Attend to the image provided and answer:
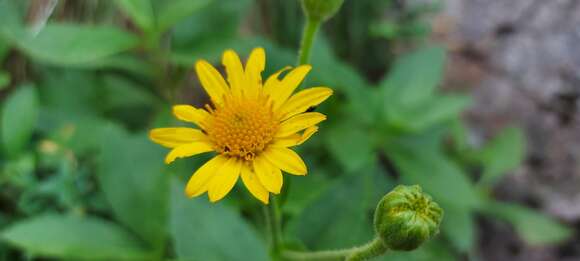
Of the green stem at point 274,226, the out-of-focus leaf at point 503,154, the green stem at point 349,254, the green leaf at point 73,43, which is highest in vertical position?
the green leaf at point 73,43

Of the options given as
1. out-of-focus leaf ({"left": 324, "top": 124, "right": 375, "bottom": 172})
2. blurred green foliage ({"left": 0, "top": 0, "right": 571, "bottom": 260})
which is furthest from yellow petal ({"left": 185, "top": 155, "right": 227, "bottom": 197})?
out-of-focus leaf ({"left": 324, "top": 124, "right": 375, "bottom": 172})

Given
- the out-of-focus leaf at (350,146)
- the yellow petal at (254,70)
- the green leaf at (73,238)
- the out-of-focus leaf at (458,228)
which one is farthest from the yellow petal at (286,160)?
the out-of-focus leaf at (458,228)

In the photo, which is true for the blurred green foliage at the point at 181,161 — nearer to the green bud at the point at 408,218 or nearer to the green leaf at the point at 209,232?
the green leaf at the point at 209,232

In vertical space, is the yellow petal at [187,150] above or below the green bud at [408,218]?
above

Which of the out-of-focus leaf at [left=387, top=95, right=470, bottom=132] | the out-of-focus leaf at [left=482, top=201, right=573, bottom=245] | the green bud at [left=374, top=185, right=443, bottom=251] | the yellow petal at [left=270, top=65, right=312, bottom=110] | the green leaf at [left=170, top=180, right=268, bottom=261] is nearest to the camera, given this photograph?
the green bud at [left=374, top=185, right=443, bottom=251]

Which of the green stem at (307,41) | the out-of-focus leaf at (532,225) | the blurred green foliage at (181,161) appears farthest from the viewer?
the out-of-focus leaf at (532,225)

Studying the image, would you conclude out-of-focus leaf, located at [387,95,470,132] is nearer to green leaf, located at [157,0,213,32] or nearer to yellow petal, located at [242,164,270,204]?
green leaf, located at [157,0,213,32]

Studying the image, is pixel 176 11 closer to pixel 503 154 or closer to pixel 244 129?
pixel 244 129

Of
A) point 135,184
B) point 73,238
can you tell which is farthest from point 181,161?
point 73,238
